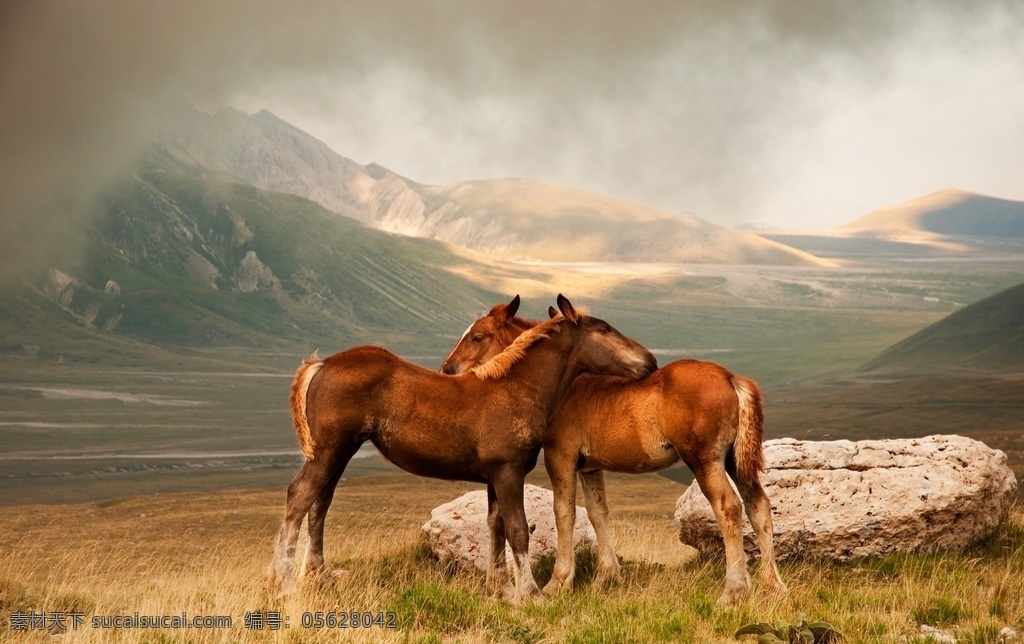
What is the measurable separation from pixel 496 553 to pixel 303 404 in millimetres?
2564

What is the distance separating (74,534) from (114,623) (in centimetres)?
2319

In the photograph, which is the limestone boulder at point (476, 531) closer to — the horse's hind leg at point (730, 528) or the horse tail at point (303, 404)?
the horse's hind leg at point (730, 528)

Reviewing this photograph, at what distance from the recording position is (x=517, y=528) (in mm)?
10766

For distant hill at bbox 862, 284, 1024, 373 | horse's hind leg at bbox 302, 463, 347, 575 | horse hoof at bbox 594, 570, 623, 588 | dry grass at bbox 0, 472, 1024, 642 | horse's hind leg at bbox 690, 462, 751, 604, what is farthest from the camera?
distant hill at bbox 862, 284, 1024, 373

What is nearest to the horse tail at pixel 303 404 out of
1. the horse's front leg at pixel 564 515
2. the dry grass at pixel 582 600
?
the dry grass at pixel 582 600

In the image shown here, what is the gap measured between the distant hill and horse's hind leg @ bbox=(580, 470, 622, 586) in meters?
116

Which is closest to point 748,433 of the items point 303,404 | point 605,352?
point 605,352

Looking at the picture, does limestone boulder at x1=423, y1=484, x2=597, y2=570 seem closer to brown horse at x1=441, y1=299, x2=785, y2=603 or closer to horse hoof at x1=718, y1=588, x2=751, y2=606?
brown horse at x1=441, y1=299, x2=785, y2=603

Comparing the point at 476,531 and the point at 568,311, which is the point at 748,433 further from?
the point at 476,531

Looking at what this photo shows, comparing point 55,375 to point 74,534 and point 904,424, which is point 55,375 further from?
point 74,534

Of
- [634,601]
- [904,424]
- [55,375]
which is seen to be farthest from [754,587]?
[55,375]

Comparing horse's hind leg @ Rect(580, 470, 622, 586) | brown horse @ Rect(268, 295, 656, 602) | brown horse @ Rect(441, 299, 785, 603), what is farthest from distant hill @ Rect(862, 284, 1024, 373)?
brown horse @ Rect(268, 295, 656, 602)

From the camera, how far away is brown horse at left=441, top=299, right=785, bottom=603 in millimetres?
10930

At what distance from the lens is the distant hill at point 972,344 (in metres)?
126
